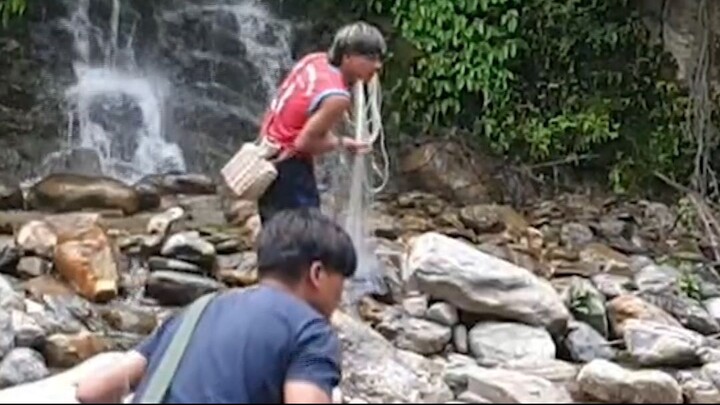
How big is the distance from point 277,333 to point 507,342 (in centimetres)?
354

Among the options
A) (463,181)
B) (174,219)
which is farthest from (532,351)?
(463,181)

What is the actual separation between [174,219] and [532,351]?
95.0 inches

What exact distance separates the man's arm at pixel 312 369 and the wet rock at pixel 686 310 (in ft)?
14.5

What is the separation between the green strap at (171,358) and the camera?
82.8 inches

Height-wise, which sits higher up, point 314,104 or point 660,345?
point 314,104

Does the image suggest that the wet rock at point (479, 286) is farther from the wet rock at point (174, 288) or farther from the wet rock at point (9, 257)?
the wet rock at point (9, 257)

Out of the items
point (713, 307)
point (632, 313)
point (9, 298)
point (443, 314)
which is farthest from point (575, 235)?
point (9, 298)

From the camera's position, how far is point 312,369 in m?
2.13

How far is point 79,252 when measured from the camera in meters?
6.24

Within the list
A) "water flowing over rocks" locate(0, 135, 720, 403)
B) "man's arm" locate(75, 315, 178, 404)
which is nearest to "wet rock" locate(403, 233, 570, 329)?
"water flowing over rocks" locate(0, 135, 720, 403)

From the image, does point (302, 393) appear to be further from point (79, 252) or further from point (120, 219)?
point (120, 219)

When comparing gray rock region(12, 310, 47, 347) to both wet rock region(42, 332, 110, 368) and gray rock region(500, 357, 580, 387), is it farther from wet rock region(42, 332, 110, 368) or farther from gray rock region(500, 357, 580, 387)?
gray rock region(500, 357, 580, 387)

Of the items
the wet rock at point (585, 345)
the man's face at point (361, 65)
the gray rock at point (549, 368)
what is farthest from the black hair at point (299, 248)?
the wet rock at point (585, 345)

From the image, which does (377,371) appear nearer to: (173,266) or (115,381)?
(173,266)
